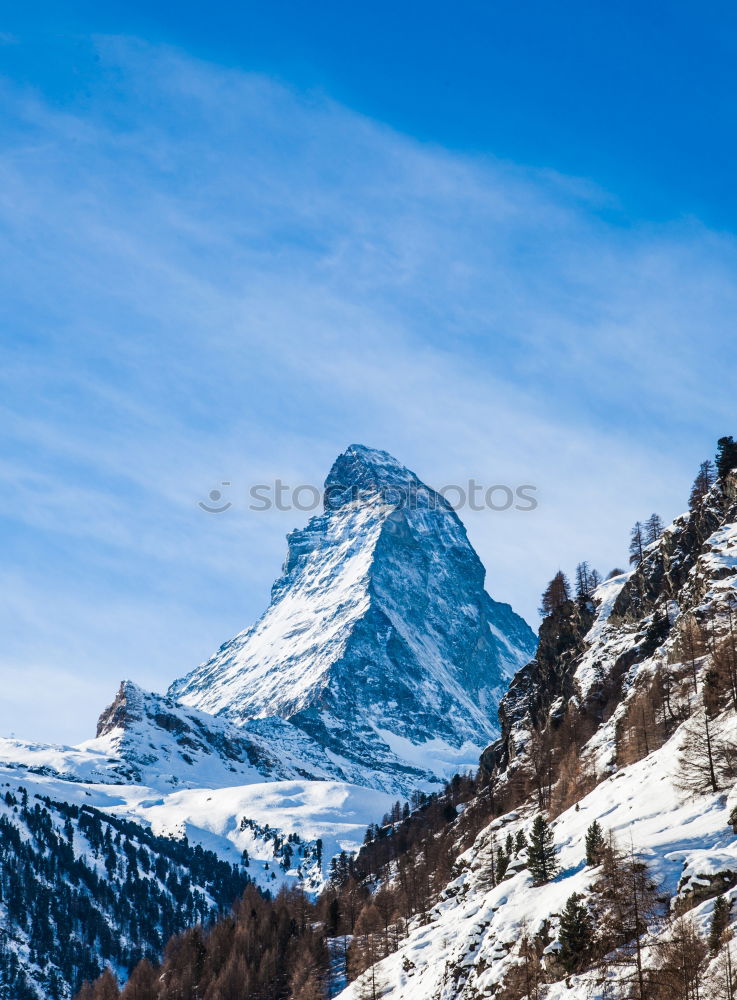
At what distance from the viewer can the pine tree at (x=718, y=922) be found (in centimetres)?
4733

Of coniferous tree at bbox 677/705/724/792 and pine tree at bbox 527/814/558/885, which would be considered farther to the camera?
pine tree at bbox 527/814/558/885

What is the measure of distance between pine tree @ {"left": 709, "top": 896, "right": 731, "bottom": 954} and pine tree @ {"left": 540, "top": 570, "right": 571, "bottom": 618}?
123m

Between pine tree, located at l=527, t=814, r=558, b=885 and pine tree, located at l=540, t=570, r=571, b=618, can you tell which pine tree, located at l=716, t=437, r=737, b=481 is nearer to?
pine tree, located at l=540, t=570, r=571, b=618

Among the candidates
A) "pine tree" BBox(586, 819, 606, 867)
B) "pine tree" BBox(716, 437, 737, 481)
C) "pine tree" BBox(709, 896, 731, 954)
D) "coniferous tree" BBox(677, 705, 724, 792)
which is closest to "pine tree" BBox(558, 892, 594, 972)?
"pine tree" BBox(586, 819, 606, 867)

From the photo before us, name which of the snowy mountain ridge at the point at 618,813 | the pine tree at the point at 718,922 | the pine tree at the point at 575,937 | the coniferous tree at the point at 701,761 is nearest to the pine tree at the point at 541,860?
the snowy mountain ridge at the point at 618,813

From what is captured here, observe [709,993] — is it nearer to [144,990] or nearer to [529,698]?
[529,698]

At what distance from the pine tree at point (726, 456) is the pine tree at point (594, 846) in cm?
8578

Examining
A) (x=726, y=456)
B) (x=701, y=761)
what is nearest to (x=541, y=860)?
(x=701, y=761)

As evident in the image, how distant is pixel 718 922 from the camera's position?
48.2 metres

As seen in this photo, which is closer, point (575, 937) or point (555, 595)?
point (575, 937)

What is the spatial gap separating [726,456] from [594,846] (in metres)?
91.6

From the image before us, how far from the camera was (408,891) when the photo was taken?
13362 centimetres

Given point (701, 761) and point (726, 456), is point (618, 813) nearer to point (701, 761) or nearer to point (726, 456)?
point (701, 761)

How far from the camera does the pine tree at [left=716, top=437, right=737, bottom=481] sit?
141m
